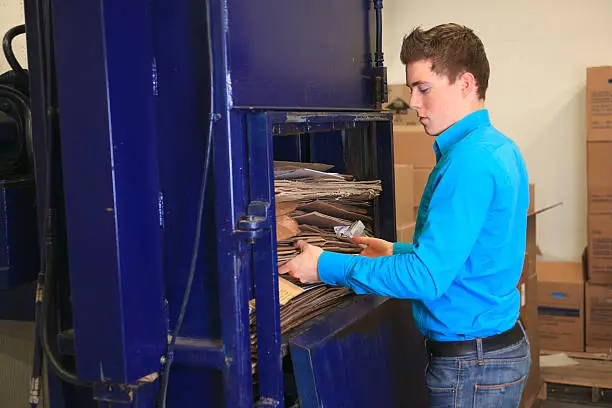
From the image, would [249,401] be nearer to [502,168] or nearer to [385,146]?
[502,168]

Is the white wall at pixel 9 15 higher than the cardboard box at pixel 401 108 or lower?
higher

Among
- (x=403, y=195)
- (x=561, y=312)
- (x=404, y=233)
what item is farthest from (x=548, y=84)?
(x=404, y=233)

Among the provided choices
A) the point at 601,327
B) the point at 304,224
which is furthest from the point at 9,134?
the point at 601,327

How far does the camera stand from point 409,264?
151cm

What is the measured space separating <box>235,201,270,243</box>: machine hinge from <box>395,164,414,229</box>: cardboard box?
1.50m

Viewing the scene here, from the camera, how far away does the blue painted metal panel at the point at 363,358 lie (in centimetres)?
149

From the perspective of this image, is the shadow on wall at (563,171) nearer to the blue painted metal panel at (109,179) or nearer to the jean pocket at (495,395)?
the jean pocket at (495,395)

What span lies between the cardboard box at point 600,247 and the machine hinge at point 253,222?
310 cm

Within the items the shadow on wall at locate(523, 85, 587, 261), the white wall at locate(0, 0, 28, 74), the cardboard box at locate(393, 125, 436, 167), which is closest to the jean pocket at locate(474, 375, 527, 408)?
the white wall at locate(0, 0, 28, 74)

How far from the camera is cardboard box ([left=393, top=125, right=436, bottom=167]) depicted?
10.9 feet

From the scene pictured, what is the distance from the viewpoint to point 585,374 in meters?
3.65

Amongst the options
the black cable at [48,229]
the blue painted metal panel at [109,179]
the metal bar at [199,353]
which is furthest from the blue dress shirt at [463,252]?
the black cable at [48,229]

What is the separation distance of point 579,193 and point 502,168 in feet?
10.3

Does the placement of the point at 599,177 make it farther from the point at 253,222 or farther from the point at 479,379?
the point at 253,222
